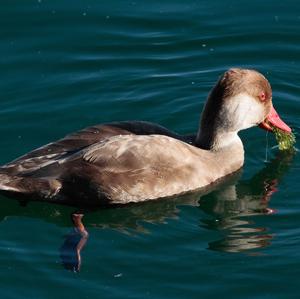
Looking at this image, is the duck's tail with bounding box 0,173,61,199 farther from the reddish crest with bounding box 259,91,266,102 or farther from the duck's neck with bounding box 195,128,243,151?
the reddish crest with bounding box 259,91,266,102

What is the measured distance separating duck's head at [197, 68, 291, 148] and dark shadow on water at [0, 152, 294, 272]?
58cm

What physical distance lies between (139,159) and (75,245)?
1.17m

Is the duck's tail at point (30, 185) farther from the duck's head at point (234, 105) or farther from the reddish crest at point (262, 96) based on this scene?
the reddish crest at point (262, 96)

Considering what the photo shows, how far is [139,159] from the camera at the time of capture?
35.6 feet

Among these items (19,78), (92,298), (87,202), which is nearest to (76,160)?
(87,202)

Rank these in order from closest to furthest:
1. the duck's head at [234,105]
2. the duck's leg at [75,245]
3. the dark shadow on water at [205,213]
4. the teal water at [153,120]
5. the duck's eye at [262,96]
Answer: the teal water at [153,120], the duck's leg at [75,245], the dark shadow on water at [205,213], the duck's head at [234,105], the duck's eye at [262,96]

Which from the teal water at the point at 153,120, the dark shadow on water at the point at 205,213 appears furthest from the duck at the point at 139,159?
the teal water at the point at 153,120

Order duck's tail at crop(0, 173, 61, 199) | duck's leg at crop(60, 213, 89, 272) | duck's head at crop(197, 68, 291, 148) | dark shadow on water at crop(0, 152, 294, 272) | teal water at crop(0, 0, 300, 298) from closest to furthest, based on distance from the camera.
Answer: teal water at crop(0, 0, 300, 298) < duck's leg at crop(60, 213, 89, 272) < dark shadow on water at crop(0, 152, 294, 272) < duck's tail at crop(0, 173, 61, 199) < duck's head at crop(197, 68, 291, 148)

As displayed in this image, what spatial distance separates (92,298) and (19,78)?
471cm

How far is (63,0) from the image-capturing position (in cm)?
1532

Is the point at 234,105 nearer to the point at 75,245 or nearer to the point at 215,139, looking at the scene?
the point at 215,139

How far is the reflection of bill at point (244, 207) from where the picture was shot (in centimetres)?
1045

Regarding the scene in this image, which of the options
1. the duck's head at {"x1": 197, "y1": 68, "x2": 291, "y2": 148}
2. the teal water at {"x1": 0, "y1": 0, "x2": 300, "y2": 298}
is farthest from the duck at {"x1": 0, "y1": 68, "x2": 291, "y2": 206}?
the teal water at {"x1": 0, "y1": 0, "x2": 300, "y2": 298}

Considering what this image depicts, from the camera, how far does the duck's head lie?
11141 mm
